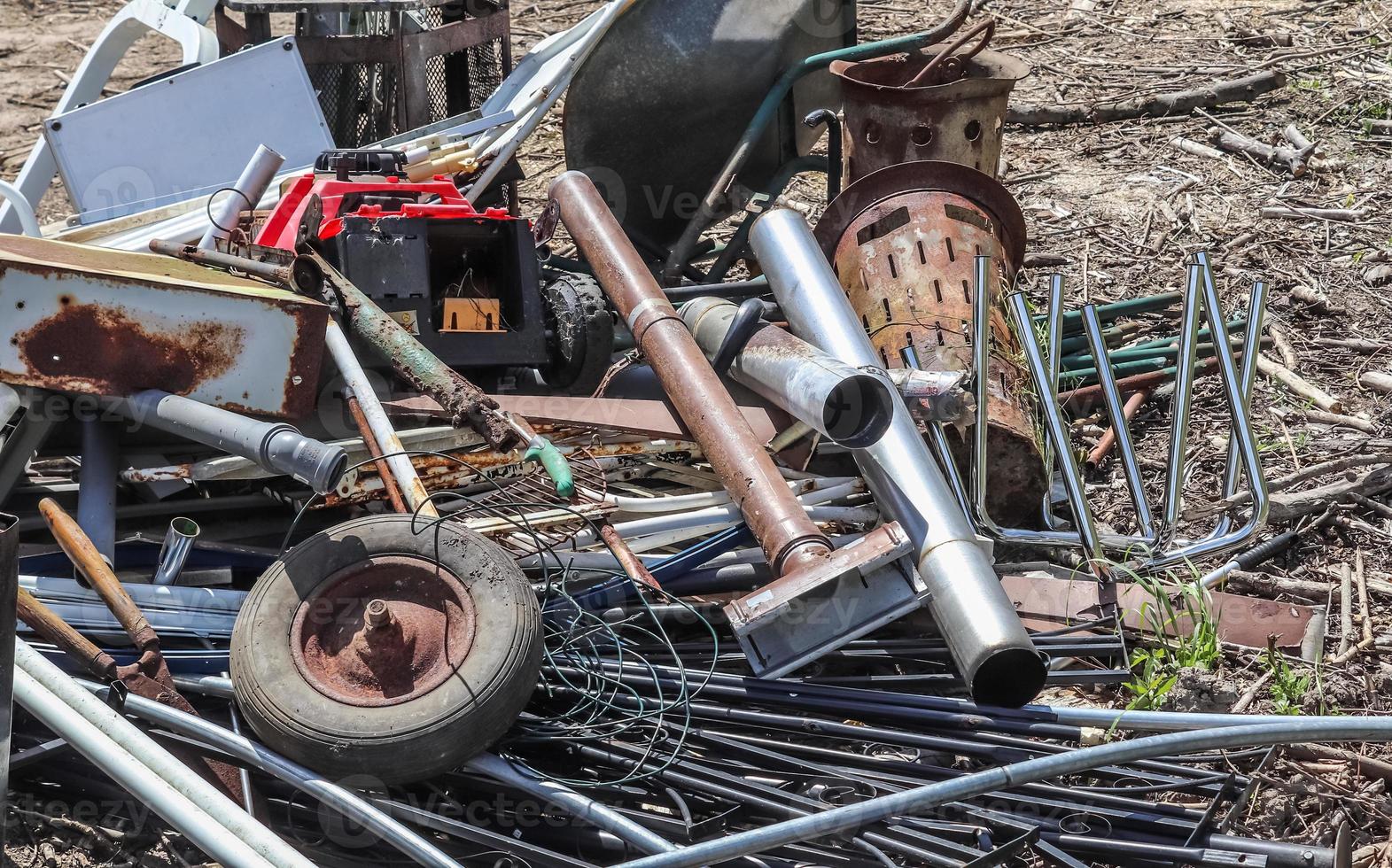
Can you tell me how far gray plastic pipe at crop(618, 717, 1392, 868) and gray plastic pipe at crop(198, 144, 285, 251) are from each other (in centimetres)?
277

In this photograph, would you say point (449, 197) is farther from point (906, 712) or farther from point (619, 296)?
point (906, 712)

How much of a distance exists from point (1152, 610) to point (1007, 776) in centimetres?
99

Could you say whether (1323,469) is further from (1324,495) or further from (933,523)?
(933,523)

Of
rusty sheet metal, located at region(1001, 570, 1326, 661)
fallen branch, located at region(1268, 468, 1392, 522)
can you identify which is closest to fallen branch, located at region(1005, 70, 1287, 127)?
fallen branch, located at region(1268, 468, 1392, 522)

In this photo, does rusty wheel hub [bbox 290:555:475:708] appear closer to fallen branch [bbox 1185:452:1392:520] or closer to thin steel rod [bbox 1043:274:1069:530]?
thin steel rod [bbox 1043:274:1069:530]

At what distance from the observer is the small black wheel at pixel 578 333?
4234 mm

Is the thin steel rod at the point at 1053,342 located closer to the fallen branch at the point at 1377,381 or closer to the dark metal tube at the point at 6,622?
the fallen branch at the point at 1377,381

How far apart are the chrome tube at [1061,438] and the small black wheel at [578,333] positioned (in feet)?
4.44

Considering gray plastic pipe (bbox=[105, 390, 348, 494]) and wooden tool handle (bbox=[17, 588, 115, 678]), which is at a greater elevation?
gray plastic pipe (bbox=[105, 390, 348, 494])

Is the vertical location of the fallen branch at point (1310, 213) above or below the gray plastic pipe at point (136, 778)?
above

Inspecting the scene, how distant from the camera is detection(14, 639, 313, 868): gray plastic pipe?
7.98 ft

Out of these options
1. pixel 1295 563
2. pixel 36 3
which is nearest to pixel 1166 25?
pixel 1295 563

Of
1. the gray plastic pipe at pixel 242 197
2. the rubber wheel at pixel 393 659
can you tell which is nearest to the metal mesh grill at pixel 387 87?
the gray plastic pipe at pixel 242 197

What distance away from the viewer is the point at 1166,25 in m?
7.20
